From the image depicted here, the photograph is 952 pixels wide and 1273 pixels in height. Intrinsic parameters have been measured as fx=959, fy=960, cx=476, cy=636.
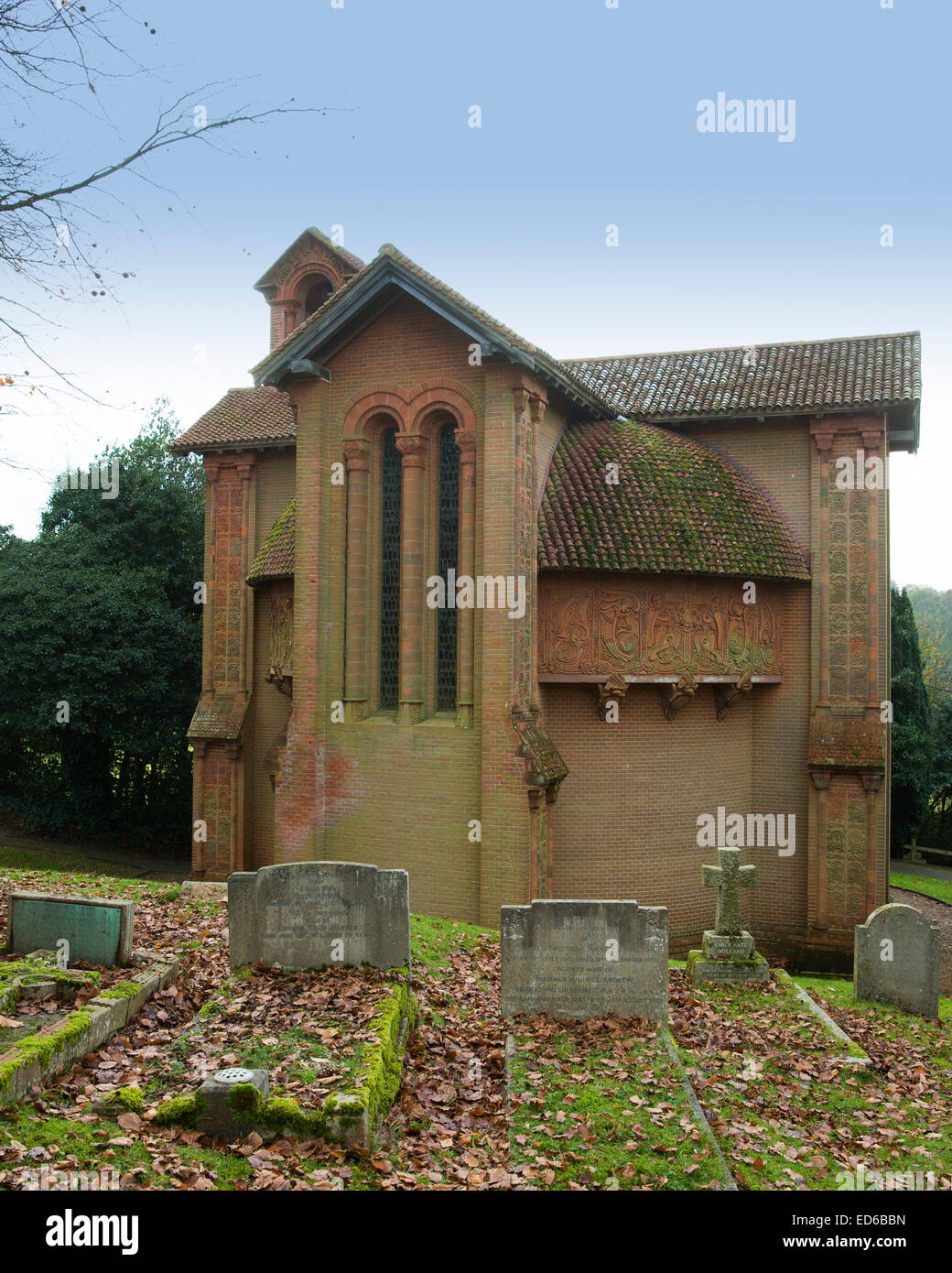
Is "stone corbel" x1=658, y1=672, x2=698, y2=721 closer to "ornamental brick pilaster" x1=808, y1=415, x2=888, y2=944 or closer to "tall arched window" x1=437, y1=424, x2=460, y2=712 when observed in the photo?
"ornamental brick pilaster" x1=808, y1=415, x2=888, y2=944

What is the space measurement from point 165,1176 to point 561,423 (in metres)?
16.5

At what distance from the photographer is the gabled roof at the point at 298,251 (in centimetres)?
2448

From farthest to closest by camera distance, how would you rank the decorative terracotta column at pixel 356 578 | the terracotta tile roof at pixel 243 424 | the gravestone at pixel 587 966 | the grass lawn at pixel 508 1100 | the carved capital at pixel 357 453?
the terracotta tile roof at pixel 243 424 < the carved capital at pixel 357 453 < the decorative terracotta column at pixel 356 578 < the gravestone at pixel 587 966 < the grass lawn at pixel 508 1100

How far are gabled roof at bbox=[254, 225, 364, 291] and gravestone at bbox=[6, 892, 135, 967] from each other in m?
18.7

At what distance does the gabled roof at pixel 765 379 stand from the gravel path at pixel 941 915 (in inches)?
428

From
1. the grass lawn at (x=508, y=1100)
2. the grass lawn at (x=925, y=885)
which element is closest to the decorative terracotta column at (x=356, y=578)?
the grass lawn at (x=508, y=1100)

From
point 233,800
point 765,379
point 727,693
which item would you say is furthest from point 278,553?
point 765,379

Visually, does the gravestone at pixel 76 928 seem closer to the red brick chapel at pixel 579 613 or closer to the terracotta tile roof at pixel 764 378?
the red brick chapel at pixel 579 613

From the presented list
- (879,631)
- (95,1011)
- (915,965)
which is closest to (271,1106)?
(95,1011)

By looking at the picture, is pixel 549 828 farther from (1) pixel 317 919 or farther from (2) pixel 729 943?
(1) pixel 317 919

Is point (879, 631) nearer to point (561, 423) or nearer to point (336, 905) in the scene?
point (561, 423)

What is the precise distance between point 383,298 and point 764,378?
29.9ft

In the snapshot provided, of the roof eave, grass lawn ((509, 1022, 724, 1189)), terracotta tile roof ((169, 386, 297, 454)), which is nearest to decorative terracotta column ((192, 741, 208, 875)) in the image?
the roof eave

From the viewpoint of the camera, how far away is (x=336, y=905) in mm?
10172
